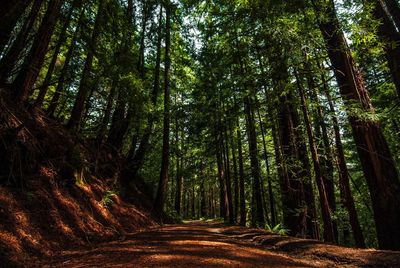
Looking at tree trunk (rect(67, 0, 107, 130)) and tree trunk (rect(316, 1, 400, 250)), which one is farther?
tree trunk (rect(67, 0, 107, 130))

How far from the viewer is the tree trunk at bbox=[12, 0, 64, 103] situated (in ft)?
18.6

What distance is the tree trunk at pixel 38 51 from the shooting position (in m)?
5.67

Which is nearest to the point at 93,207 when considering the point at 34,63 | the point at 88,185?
the point at 88,185

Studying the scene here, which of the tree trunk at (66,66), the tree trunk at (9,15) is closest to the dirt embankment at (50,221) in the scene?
the tree trunk at (66,66)

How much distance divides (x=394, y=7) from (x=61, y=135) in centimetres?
1250

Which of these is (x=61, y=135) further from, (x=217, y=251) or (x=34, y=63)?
(x=217, y=251)

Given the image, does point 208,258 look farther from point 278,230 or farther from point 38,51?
point 278,230

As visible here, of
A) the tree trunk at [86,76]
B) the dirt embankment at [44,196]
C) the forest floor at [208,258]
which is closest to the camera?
the forest floor at [208,258]

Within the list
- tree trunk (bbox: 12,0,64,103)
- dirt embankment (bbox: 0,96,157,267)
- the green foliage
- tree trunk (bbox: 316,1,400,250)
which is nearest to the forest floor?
dirt embankment (bbox: 0,96,157,267)

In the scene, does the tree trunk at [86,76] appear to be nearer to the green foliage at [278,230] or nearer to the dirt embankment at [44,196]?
the dirt embankment at [44,196]

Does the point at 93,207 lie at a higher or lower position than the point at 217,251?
higher

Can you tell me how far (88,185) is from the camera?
8.54 metres

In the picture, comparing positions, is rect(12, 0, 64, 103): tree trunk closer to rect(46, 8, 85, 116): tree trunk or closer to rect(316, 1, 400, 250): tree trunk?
rect(46, 8, 85, 116): tree trunk

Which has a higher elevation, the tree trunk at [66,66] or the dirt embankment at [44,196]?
the tree trunk at [66,66]
